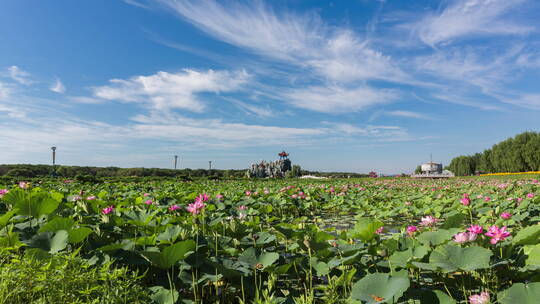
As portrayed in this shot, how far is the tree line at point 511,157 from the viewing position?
1416 inches

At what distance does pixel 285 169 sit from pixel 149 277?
38596mm

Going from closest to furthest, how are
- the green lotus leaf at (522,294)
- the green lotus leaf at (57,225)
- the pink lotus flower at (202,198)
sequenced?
the green lotus leaf at (522,294) < the green lotus leaf at (57,225) < the pink lotus flower at (202,198)

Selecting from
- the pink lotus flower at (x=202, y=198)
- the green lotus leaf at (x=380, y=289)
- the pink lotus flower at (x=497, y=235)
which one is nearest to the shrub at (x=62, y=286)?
the pink lotus flower at (x=202, y=198)

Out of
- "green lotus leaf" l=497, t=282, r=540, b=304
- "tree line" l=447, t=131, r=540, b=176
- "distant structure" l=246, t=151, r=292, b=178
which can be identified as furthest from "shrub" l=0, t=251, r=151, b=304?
"tree line" l=447, t=131, r=540, b=176

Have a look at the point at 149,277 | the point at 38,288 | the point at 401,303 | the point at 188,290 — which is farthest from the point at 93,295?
the point at 401,303

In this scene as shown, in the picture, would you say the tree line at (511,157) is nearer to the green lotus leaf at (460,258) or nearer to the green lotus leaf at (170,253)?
the green lotus leaf at (460,258)

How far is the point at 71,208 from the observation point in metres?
3.49

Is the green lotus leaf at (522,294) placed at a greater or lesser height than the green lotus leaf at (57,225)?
lesser

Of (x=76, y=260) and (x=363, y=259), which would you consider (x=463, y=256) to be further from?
(x=76, y=260)

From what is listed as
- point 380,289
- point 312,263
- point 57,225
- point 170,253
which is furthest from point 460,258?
point 57,225

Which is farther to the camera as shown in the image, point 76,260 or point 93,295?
point 76,260

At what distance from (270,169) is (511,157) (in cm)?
3158

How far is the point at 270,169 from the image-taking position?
40.2 m

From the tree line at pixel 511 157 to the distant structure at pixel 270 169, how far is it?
29.0 m
